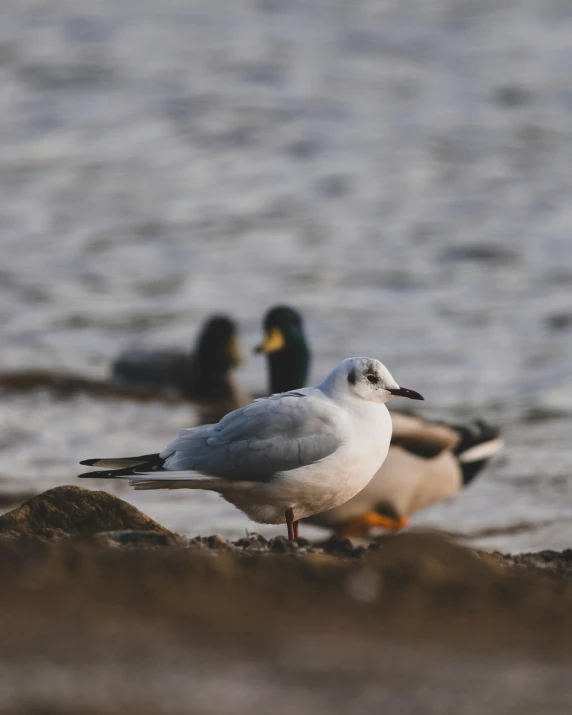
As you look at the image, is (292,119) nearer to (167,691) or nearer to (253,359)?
(253,359)

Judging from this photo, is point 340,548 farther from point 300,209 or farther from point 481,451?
point 300,209

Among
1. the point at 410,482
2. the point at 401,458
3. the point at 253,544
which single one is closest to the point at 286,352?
the point at 401,458

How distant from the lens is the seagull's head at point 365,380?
4.97 metres

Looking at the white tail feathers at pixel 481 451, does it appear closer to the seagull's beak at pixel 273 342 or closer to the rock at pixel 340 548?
the seagull's beak at pixel 273 342

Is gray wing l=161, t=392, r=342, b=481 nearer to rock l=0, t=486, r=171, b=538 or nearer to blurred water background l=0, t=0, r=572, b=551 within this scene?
rock l=0, t=486, r=171, b=538

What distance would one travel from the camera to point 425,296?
48.0 feet

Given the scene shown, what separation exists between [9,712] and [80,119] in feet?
63.7

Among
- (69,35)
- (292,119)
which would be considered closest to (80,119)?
(292,119)

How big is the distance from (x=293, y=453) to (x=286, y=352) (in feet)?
16.0

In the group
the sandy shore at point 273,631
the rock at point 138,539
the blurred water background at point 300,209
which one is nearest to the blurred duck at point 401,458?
the blurred water background at point 300,209

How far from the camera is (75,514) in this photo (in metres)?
5.05

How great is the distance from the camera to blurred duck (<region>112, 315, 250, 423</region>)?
12812mm

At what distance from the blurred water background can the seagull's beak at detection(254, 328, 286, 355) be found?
1.39 metres

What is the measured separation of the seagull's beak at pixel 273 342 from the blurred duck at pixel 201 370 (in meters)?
2.86
